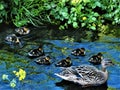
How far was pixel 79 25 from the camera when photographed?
12281mm

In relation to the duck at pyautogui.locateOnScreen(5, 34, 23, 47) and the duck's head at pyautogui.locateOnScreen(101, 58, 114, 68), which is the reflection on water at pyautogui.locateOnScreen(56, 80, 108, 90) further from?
the duck at pyautogui.locateOnScreen(5, 34, 23, 47)

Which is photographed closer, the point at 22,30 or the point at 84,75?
the point at 84,75

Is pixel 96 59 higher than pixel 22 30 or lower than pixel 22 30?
lower

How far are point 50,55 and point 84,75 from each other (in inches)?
53.1

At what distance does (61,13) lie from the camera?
1233 centimetres

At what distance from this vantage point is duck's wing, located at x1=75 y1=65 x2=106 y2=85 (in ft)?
30.7

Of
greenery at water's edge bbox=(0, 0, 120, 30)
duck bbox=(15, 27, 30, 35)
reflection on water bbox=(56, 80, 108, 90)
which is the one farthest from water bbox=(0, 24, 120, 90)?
greenery at water's edge bbox=(0, 0, 120, 30)

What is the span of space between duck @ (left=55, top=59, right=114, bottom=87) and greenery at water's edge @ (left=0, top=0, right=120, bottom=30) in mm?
2735

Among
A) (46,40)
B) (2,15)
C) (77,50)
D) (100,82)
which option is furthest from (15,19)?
(100,82)

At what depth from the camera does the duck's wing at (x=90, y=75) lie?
9.37 m

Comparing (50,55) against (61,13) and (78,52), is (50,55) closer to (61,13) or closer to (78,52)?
(78,52)

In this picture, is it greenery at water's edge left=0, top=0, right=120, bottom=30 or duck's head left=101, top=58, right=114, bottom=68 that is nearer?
duck's head left=101, top=58, right=114, bottom=68

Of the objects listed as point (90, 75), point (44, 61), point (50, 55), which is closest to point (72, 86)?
point (90, 75)

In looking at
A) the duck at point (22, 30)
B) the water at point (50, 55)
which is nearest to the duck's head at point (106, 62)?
the water at point (50, 55)
